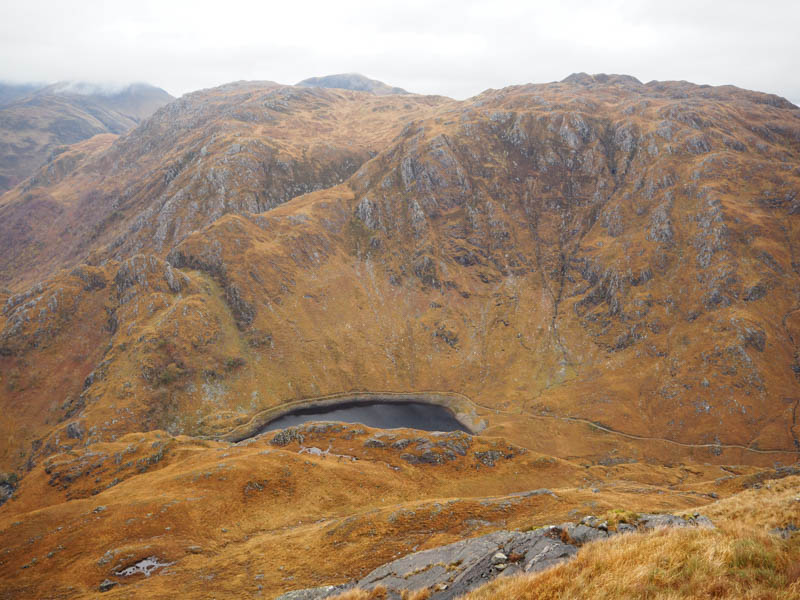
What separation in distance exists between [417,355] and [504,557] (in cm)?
12460

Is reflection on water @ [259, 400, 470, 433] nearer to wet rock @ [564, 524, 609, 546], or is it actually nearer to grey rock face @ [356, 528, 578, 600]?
grey rock face @ [356, 528, 578, 600]

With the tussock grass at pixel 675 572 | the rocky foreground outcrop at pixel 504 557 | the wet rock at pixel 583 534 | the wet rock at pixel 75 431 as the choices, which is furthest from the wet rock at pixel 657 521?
the wet rock at pixel 75 431

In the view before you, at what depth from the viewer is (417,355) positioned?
143 metres

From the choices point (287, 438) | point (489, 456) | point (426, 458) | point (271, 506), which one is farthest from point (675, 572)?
point (287, 438)

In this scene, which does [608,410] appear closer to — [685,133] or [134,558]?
[134,558]

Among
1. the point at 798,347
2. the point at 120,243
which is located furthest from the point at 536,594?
the point at 120,243

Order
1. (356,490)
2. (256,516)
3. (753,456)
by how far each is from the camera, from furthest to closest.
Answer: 1. (753,456)
2. (356,490)
3. (256,516)

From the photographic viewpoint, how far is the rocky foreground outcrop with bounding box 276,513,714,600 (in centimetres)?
1767

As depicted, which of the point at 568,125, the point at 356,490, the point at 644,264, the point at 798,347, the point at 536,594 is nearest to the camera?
the point at 536,594

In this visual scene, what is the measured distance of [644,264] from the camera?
140125 mm

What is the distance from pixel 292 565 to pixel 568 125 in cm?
21143

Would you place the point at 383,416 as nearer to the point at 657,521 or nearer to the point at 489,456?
the point at 489,456

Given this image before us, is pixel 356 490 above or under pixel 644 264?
under

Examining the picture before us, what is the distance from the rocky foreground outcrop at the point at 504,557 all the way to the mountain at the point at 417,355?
650 cm
